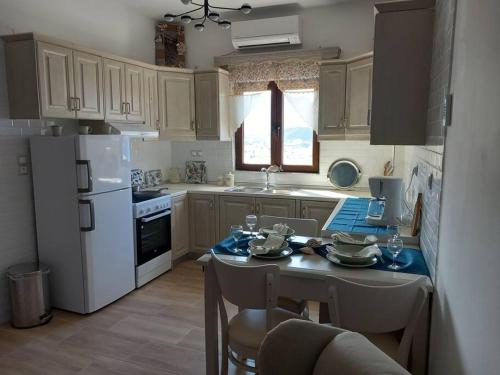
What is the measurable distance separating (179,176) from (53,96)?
2205 millimetres

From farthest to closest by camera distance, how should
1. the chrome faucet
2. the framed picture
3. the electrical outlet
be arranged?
the framed picture < the chrome faucet < the electrical outlet

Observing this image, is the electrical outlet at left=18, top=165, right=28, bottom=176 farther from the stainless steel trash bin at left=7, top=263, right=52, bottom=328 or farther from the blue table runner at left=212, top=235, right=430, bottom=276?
the blue table runner at left=212, top=235, right=430, bottom=276

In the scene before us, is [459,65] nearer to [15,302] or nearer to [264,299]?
[264,299]

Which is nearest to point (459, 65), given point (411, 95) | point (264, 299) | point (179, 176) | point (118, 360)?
point (411, 95)

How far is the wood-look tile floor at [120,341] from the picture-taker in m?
2.48

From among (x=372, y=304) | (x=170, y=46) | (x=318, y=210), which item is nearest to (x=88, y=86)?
(x=170, y=46)

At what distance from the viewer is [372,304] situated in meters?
1.49

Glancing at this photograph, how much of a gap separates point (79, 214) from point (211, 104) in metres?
2.06

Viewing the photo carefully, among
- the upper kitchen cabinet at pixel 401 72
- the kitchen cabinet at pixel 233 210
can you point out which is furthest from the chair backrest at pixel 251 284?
the kitchen cabinet at pixel 233 210

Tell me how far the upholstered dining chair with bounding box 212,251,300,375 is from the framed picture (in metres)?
3.50

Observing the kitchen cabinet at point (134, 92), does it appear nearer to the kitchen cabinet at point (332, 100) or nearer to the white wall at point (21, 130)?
the white wall at point (21, 130)

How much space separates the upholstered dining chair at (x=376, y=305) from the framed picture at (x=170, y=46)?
3.87 m

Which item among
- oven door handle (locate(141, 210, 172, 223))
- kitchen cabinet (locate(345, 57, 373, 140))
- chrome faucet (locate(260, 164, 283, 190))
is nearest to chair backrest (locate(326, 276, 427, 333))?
kitchen cabinet (locate(345, 57, 373, 140))

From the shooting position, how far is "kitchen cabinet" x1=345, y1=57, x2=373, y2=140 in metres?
3.65
